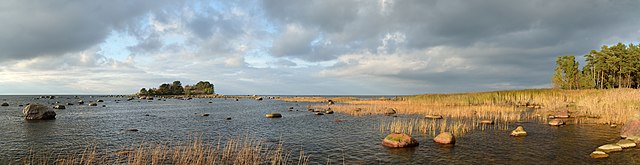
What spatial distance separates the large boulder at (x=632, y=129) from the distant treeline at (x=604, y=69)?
279 ft

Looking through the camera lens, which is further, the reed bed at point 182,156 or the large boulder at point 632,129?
the large boulder at point 632,129

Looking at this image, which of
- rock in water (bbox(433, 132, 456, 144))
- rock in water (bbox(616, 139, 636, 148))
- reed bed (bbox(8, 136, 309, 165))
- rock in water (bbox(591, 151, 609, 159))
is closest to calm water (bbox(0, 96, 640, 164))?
rock in water (bbox(591, 151, 609, 159))

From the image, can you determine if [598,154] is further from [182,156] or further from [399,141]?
[182,156]

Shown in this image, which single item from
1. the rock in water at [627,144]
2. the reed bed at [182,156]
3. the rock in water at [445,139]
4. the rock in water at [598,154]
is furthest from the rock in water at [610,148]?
the reed bed at [182,156]

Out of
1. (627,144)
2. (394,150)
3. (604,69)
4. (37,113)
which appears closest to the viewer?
(627,144)

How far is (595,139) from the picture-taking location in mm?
24500

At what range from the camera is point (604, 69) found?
3895 inches

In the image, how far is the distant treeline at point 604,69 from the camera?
3730 inches

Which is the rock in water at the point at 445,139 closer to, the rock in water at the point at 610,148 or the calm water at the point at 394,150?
the calm water at the point at 394,150

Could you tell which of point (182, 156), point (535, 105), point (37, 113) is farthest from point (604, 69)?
point (37, 113)

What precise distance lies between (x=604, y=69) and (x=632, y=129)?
9683 centimetres

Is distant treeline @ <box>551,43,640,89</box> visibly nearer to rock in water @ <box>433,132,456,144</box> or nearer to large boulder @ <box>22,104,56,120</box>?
rock in water @ <box>433,132,456,144</box>

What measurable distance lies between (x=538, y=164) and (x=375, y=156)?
834cm

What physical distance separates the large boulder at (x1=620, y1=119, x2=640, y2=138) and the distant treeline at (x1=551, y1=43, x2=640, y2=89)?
8498 cm
